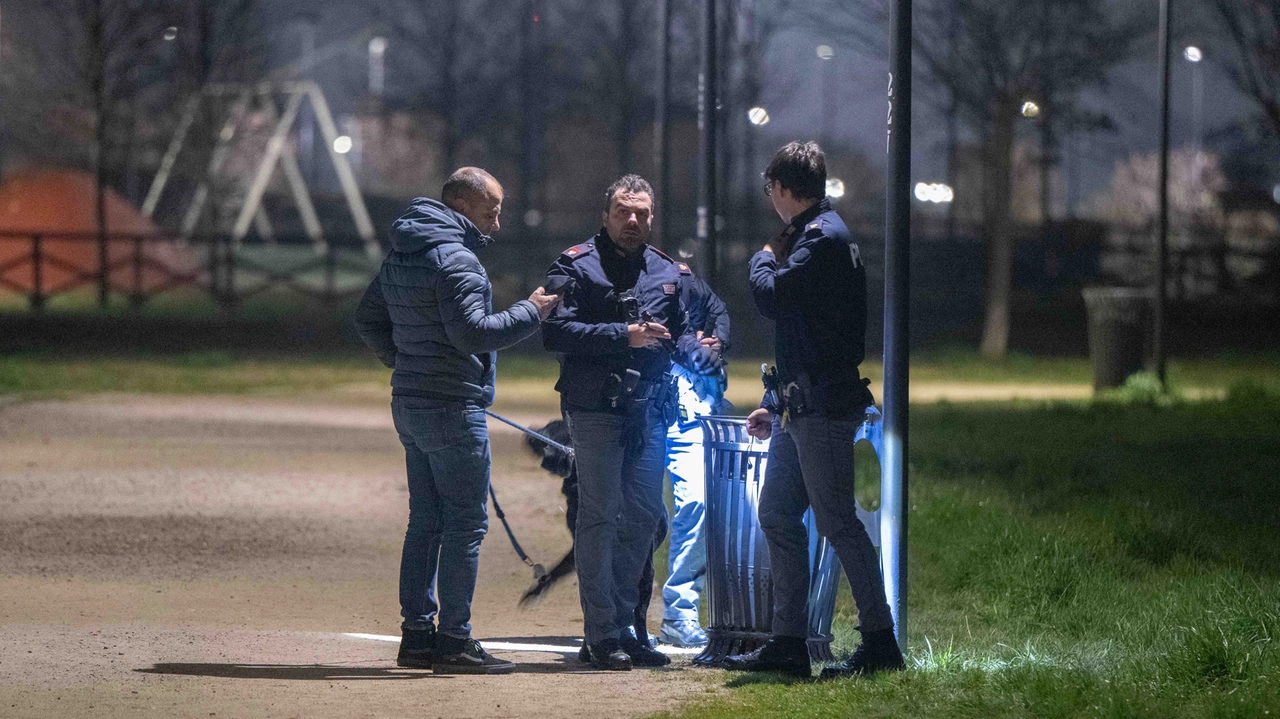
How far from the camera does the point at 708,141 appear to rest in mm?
12016

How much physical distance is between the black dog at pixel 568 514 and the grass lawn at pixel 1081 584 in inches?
30.5

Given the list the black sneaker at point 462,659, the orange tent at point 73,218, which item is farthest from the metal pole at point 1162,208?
the orange tent at point 73,218

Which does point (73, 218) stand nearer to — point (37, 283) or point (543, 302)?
point (37, 283)

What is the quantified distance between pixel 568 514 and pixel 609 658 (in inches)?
41.6

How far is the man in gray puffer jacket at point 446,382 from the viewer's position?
6035 mm

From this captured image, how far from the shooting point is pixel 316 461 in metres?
12.4

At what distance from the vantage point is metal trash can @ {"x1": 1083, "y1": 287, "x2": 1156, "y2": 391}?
1970 cm

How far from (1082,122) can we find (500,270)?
1617cm

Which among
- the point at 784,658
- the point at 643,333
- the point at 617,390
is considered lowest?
the point at 784,658

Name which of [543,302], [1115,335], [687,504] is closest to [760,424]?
[687,504]

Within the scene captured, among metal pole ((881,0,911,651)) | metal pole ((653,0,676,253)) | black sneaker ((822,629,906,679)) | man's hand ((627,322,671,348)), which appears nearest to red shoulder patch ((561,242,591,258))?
man's hand ((627,322,671,348))

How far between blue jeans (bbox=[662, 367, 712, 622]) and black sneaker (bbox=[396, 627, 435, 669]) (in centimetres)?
107

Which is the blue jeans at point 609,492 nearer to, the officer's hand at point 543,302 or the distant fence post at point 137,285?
the officer's hand at point 543,302

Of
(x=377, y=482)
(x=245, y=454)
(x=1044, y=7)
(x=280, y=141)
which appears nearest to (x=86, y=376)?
(x=245, y=454)
